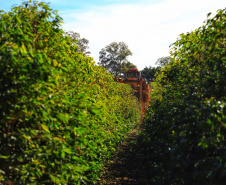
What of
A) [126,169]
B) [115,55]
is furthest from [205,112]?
[115,55]

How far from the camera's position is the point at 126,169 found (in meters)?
7.68

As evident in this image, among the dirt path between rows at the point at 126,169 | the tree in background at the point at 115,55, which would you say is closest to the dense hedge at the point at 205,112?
the dirt path between rows at the point at 126,169

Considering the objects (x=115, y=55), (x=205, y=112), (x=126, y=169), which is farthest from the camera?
(x=115, y=55)

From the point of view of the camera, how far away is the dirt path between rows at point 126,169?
653 cm

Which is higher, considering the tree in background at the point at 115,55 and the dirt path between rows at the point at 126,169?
the tree in background at the point at 115,55

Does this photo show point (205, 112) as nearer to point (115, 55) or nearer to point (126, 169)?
point (126, 169)

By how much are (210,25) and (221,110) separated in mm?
1638

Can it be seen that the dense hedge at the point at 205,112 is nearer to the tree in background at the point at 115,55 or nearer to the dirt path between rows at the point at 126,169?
the dirt path between rows at the point at 126,169

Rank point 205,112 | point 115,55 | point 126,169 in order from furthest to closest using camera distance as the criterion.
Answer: point 115,55, point 126,169, point 205,112

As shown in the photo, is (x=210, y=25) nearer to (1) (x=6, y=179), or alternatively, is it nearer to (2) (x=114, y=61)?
(1) (x=6, y=179)

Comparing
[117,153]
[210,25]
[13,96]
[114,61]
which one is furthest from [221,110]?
[114,61]

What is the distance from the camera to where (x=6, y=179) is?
8.66 ft

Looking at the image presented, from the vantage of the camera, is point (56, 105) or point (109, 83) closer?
point (56, 105)

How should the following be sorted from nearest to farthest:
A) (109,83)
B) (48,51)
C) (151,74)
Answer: (48,51) < (109,83) < (151,74)
